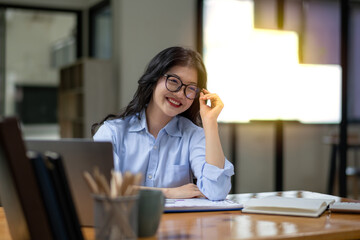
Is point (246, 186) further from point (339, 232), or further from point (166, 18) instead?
point (339, 232)

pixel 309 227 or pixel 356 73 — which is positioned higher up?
pixel 356 73

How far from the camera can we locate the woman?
1944 mm

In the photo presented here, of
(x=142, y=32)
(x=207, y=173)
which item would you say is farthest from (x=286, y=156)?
(x=207, y=173)

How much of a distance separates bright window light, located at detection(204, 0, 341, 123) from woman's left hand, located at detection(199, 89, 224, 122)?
9.26ft

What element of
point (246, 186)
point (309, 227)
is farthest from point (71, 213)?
point (246, 186)

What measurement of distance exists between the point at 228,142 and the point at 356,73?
202 centimetres

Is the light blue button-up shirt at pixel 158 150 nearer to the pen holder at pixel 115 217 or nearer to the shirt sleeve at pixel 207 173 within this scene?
the shirt sleeve at pixel 207 173

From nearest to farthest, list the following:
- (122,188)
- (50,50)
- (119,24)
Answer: (122,188), (119,24), (50,50)

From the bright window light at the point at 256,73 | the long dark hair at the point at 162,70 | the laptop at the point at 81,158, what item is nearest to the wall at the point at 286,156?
the bright window light at the point at 256,73

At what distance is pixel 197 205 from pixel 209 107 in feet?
1.64

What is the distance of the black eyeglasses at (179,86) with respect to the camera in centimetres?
193

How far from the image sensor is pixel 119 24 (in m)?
5.64

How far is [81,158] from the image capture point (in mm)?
1175

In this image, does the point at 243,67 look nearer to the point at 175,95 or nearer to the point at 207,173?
the point at 175,95
